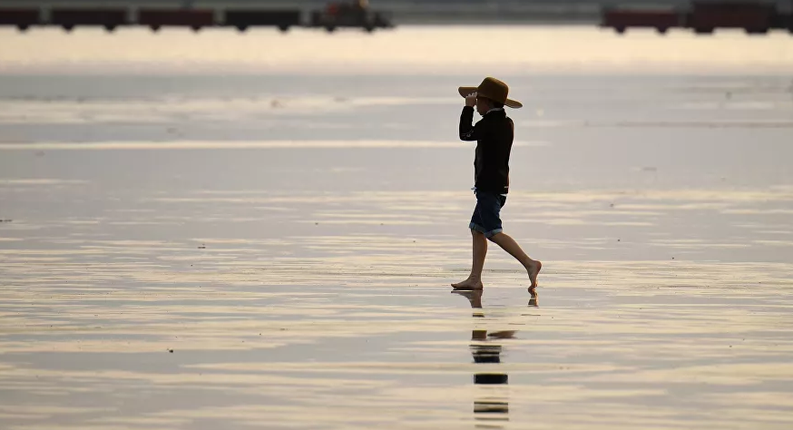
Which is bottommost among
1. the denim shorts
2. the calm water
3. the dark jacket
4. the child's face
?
the calm water

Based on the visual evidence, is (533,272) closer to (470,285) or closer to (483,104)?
(470,285)

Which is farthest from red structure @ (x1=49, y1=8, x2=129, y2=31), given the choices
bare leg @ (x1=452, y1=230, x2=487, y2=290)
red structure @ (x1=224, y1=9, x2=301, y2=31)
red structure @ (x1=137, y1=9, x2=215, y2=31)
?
bare leg @ (x1=452, y1=230, x2=487, y2=290)

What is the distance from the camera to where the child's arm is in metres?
14.2

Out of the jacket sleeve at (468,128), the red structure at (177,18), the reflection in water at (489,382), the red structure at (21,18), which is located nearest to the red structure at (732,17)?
the red structure at (177,18)

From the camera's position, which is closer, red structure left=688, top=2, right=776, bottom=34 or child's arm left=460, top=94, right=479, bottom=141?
child's arm left=460, top=94, right=479, bottom=141

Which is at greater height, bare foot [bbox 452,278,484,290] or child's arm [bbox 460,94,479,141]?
child's arm [bbox 460,94,479,141]

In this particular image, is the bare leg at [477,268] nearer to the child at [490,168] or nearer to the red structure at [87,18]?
the child at [490,168]

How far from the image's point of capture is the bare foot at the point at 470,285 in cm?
1424

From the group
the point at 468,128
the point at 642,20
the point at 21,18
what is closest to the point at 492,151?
the point at 468,128

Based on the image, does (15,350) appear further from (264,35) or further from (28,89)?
(264,35)

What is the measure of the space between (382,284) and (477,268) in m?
0.76

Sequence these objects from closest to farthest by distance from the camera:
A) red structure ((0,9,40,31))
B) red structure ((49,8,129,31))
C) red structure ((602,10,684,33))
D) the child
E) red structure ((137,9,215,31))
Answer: the child → red structure ((0,9,40,31)) → red structure ((49,8,129,31)) → red structure ((137,9,215,31)) → red structure ((602,10,684,33))

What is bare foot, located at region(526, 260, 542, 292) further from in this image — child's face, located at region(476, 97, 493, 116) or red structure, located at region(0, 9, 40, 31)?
red structure, located at region(0, 9, 40, 31)

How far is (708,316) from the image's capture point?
12883mm
